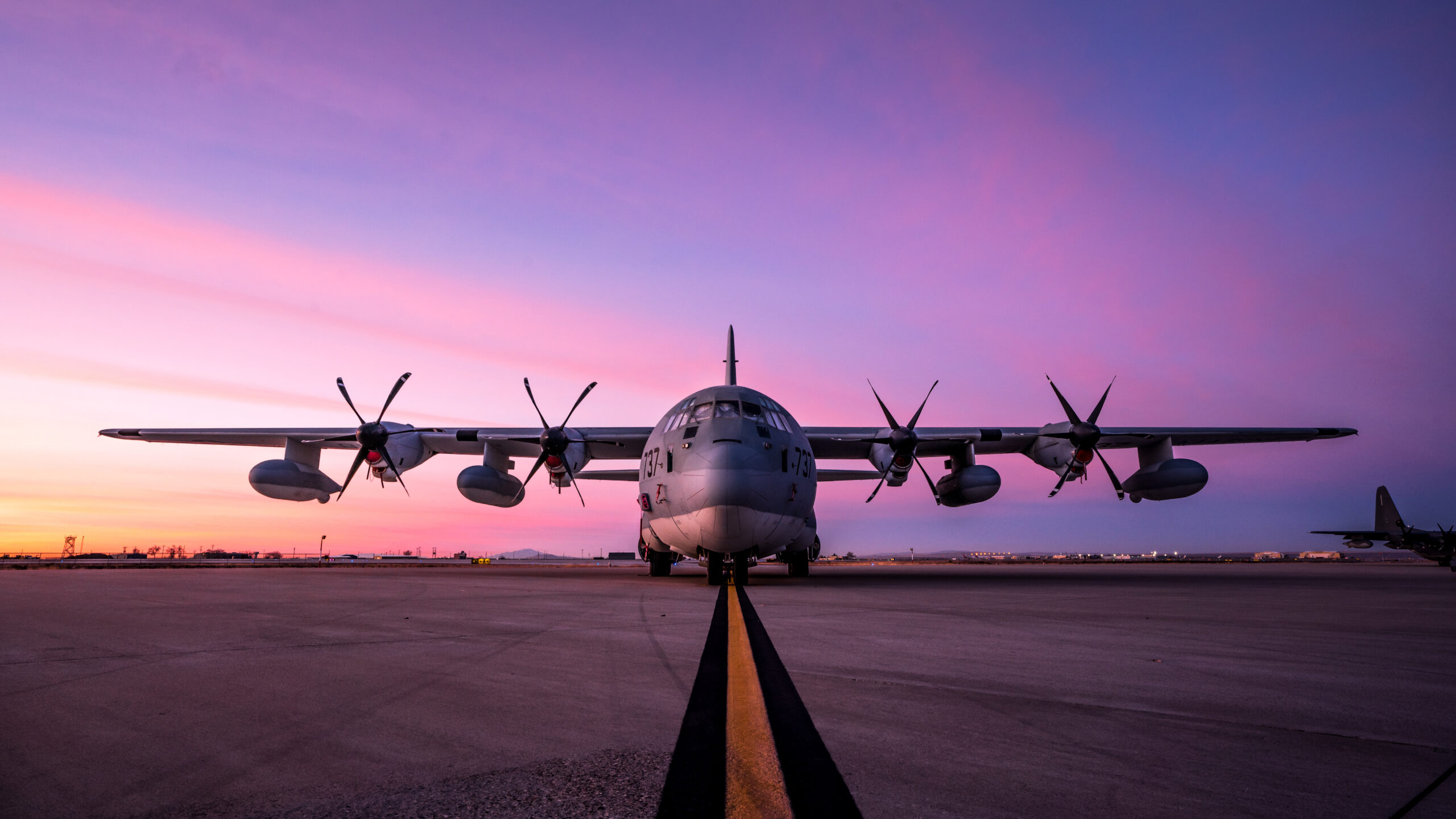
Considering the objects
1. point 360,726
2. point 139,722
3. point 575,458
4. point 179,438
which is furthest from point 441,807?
point 179,438

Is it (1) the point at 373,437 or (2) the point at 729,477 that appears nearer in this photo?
(2) the point at 729,477

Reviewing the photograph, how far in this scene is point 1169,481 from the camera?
73.2ft

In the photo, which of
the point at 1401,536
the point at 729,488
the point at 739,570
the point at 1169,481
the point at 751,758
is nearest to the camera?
the point at 751,758

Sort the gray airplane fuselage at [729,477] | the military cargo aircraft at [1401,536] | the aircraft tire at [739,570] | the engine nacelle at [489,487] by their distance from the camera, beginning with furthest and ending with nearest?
the military cargo aircraft at [1401,536]
the engine nacelle at [489,487]
the aircraft tire at [739,570]
the gray airplane fuselage at [729,477]

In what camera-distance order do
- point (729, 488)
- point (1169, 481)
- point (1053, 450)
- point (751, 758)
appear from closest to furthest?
point (751, 758) → point (729, 488) → point (1169, 481) → point (1053, 450)

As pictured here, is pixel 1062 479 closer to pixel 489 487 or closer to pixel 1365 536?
pixel 489 487

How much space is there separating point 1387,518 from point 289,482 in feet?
225

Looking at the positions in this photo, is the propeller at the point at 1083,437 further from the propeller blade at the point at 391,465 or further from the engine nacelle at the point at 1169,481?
the propeller blade at the point at 391,465

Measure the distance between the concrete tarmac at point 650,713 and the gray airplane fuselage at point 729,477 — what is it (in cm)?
617

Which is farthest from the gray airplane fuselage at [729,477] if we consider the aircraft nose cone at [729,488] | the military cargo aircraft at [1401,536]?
the military cargo aircraft at [1401,536]

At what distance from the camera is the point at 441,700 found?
393 centimetres

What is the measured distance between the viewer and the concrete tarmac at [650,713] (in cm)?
246

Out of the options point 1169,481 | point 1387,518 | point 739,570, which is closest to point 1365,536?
point 1387,518

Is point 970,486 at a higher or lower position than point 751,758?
higher
